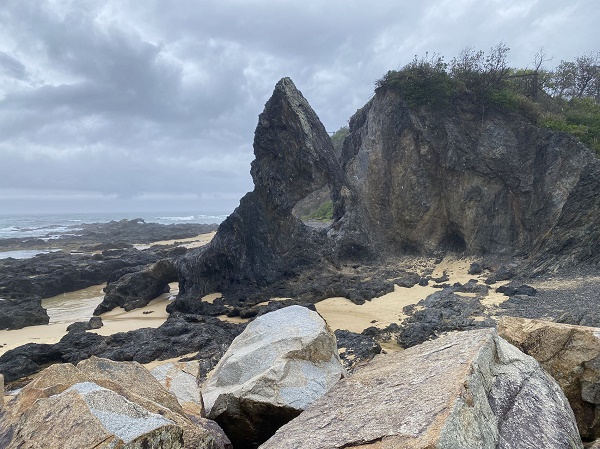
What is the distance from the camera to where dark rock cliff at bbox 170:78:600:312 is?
61.3 feet

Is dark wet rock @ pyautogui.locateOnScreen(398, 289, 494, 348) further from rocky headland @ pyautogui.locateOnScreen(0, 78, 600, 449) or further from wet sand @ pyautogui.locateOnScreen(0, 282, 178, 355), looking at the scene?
wet sand @ pyautogui.locateOnScreen(0, 282, 178, 355)

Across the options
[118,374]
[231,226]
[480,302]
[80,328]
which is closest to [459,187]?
[480,302]

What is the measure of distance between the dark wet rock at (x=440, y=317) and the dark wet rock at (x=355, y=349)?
3.60 feet

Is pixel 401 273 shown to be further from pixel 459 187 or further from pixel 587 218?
pixel 587 218

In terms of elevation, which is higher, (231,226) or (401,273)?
(231,226)

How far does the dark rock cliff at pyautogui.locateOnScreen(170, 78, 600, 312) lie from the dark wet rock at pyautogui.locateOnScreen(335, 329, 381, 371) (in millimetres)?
5062

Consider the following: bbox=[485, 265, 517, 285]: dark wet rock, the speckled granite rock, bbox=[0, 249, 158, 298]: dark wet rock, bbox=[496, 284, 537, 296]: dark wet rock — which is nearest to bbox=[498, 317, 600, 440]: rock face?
the speckled granite rock

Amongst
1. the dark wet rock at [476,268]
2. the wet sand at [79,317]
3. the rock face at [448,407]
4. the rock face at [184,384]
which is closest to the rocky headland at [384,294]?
the rock face at [448,407]

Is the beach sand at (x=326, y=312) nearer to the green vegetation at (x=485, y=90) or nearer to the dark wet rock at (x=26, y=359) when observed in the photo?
the dark wet rock at (x=26, y=359)

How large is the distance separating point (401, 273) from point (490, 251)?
15.7ft

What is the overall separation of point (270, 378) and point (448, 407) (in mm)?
2632

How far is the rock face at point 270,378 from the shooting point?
506cm

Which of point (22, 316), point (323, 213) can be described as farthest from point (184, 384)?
point (323, 213)

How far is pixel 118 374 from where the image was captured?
5258 mm
